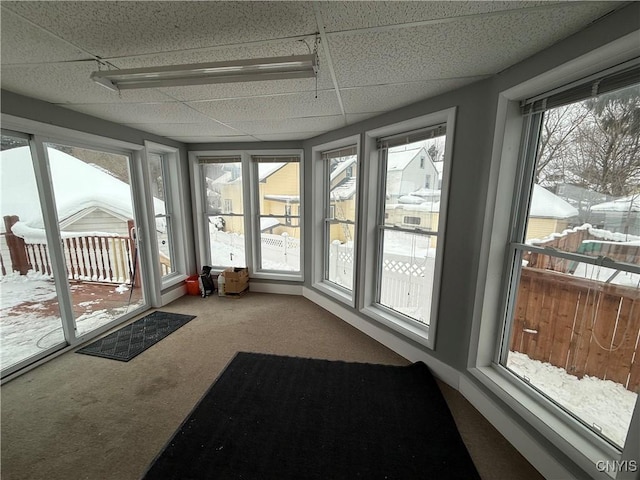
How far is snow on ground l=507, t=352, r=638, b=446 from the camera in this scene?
1.20 metres

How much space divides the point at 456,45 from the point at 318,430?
2.36 metres

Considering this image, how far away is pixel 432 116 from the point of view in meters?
1.99

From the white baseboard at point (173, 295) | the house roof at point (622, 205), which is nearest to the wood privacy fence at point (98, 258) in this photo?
the white baseboard at point (173, 295)

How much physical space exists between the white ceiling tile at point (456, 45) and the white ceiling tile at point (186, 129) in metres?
1.84

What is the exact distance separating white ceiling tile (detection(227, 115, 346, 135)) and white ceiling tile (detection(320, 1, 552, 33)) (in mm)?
1451

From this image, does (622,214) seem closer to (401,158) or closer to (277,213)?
(401,158)

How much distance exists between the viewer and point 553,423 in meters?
→ 1.39

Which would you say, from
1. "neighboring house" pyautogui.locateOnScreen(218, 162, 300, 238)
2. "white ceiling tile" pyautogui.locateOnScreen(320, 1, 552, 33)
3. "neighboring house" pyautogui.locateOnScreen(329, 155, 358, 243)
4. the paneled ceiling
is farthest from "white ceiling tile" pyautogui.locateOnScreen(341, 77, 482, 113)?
"neighboring house" pyautogui.locateOnScreen(218, 162, 300, 238)

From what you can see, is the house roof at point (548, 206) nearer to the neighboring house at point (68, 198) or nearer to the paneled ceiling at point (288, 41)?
the paneled ceiling at point (288, 41)

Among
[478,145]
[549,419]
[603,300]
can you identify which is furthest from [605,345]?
[478,145]

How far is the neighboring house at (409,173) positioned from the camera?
2.23 m

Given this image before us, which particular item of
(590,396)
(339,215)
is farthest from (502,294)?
(339,215)

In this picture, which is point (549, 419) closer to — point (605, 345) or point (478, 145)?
point (605, 345)

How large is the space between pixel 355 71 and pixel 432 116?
0.80 meters
